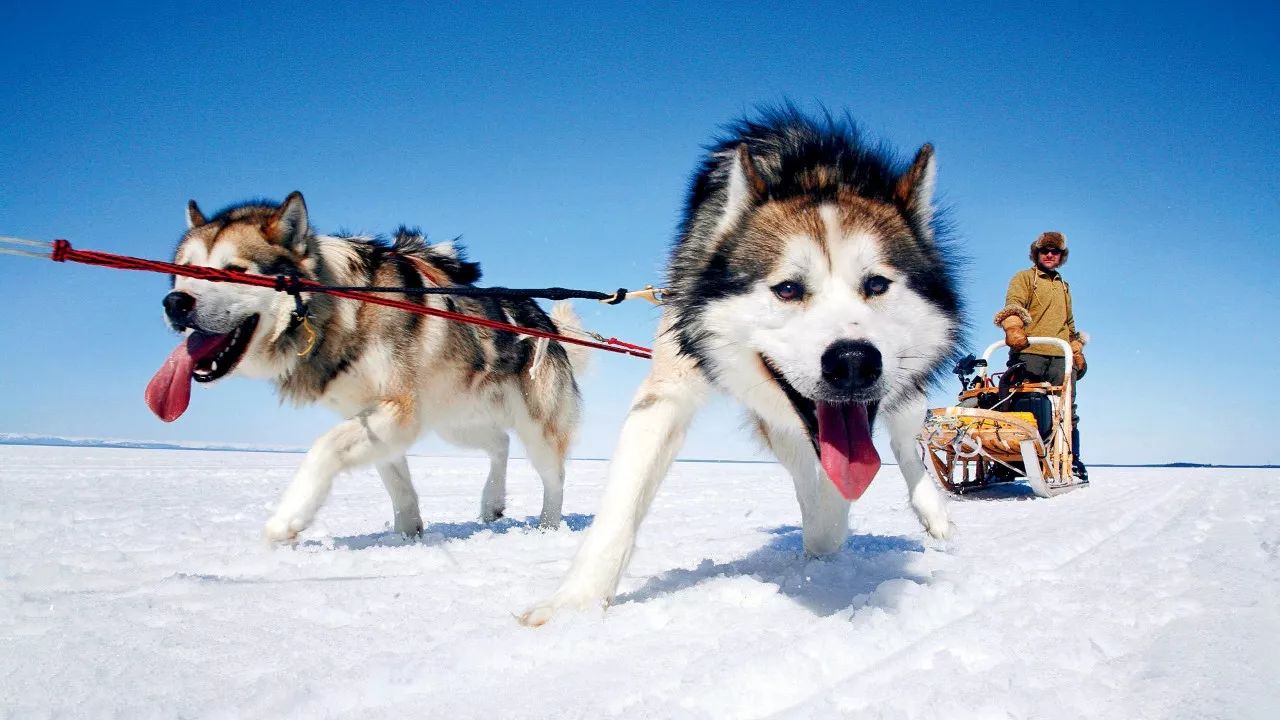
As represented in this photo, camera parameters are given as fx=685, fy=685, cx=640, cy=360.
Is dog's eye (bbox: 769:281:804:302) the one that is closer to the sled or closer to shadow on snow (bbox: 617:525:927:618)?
shadow on snow (bbox: 617:525:927:618)

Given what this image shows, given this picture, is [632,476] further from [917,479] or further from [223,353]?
[223,353]

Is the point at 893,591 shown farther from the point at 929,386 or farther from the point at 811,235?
the point at 811,235

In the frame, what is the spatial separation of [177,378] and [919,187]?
2512 mm

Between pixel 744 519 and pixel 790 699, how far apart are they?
2926mm

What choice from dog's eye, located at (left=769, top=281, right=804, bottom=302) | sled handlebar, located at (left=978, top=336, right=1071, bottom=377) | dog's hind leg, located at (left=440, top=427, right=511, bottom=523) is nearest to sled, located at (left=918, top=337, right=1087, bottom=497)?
sled handlebar, located at (left=978, top=336, right=1071, bottom=377)

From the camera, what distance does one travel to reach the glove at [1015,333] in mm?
5473

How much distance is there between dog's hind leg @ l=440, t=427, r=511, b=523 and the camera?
402 centimetres

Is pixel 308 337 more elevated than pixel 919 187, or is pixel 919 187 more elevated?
pixel 919 187

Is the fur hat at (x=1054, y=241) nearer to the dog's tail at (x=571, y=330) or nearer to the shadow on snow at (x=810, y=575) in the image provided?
the dog's tail at (x=571, y=330)

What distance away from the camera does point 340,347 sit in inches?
112

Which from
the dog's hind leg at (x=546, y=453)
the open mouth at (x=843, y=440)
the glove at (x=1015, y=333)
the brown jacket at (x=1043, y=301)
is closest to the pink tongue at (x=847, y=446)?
the open mouth at (x=843, y=440)

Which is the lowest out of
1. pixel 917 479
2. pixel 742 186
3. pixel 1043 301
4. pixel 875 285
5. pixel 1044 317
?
pixel 917 479

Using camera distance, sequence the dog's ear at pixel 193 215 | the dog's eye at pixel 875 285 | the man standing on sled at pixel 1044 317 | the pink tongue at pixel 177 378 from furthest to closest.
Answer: the man standing on sled at pixel 1044 317 → the dog's ear at pixel 193 215 → the pink tongue at pixel 177 378 → the dog's eye at pixel 875 285

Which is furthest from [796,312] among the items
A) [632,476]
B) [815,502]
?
[815,502]
